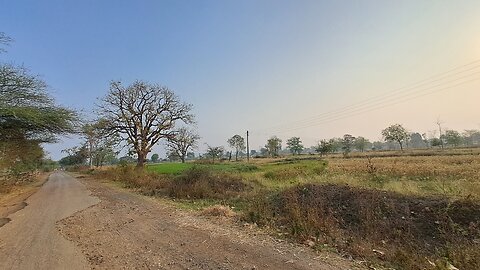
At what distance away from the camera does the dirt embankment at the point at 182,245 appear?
545 cm

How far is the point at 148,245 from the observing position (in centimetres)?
673

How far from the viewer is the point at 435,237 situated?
6.93m

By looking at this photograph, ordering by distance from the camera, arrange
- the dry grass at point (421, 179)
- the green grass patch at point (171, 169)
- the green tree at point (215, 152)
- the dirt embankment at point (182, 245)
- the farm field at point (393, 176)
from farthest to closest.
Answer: the green tree at point (215, 152)
the green grass patch at point (171, 169)
the farm field at point (393, 176)
the dry grass at point (421, 179)
the dirt embankment at point (182, 245)

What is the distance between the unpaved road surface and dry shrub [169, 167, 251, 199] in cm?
451

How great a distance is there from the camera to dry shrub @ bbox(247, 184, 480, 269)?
5.69 meters

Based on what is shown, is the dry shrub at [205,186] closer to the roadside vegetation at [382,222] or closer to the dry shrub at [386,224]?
the roadside vegetation at [382,222]

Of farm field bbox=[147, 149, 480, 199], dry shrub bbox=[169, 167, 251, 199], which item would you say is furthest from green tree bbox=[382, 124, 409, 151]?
dry shrub bbox=[169, 167, 251, 199]

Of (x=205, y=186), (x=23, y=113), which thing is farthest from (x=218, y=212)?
(x=23, y=113)

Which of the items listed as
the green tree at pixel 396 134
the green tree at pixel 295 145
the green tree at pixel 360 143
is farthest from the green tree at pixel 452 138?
the green tree at pixel 295 145

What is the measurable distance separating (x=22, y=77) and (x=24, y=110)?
196cm

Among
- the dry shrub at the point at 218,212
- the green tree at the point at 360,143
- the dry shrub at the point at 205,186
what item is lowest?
the dry shrub at the point at 218,212

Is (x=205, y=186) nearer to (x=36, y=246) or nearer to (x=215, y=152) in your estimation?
(x=36, y=246)

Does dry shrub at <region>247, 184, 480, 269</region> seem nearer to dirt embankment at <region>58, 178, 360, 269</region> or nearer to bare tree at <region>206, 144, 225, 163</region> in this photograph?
dirt embankment at <region>58, 178, 360, 269</region>

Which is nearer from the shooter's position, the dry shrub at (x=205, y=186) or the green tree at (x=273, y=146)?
the dry shrub at (x=205, y=186)
